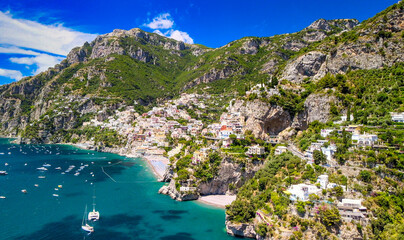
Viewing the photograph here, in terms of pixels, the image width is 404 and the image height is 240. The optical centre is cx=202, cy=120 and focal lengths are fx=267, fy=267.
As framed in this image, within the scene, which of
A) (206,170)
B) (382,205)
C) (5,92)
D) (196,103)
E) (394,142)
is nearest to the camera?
(382,205)

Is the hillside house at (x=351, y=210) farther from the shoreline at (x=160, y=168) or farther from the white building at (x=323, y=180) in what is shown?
the shoreline at (x=160, y=168)

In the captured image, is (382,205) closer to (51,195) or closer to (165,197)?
(165,197)

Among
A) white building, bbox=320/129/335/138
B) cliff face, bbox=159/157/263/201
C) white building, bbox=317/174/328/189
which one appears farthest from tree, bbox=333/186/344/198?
cliff face, bbox=159/157/263/201

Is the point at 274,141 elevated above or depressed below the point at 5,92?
below

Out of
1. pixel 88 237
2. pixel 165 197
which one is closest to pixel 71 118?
pixel 165 197

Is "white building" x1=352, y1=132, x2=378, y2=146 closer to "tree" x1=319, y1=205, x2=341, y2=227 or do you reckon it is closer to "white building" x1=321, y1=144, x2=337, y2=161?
"white building" x1=321, y1=144, x2=337, y2=161

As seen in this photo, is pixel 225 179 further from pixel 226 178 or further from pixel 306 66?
pixel 306 66

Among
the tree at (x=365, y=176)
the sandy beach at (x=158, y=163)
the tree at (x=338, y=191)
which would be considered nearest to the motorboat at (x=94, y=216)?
the sandy beach at (x=158, y=163)
